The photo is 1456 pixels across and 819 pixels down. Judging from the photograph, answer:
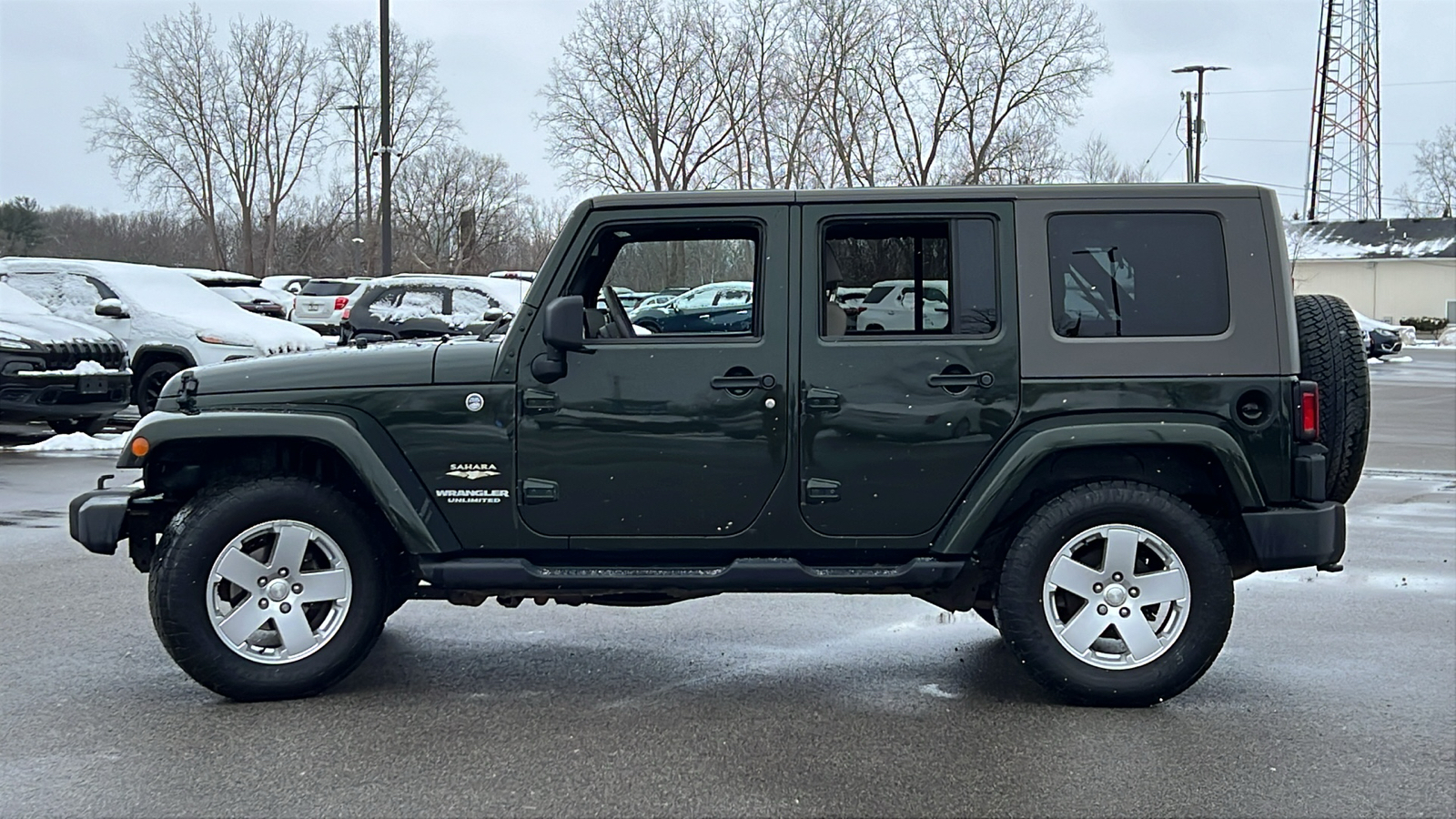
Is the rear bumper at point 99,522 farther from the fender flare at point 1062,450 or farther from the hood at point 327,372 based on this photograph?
the fender flare at point 1062,450

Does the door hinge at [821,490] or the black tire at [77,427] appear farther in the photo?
the black tire at [77,427]

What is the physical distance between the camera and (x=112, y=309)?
14.2 metres

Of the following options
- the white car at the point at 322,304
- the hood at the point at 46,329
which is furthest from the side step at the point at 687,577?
the white car at the point at 322,304

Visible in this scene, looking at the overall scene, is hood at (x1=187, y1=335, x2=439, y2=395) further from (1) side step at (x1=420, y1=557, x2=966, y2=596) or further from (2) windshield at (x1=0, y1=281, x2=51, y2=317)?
(2) windshield at (x1=0, y1=281, x2=51, y2=317)

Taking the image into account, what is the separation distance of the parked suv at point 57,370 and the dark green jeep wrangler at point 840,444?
8.54 metres

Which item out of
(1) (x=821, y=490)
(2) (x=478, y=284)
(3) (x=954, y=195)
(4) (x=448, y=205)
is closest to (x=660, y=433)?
(1) (x=821, y=490)

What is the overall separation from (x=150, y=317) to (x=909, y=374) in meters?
12.0

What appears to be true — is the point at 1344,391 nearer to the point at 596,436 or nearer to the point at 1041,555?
the point at 1041,555

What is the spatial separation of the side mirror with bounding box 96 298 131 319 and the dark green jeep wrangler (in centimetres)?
1020

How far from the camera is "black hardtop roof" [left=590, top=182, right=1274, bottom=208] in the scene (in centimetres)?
496

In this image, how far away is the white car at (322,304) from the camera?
26355 mm

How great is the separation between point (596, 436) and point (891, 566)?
1.19 m

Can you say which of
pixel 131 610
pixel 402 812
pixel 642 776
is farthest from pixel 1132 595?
pixel 131 610

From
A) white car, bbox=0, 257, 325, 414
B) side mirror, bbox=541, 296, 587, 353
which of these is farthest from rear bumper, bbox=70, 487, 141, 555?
white car, bbox=0, 257, 325, 414
